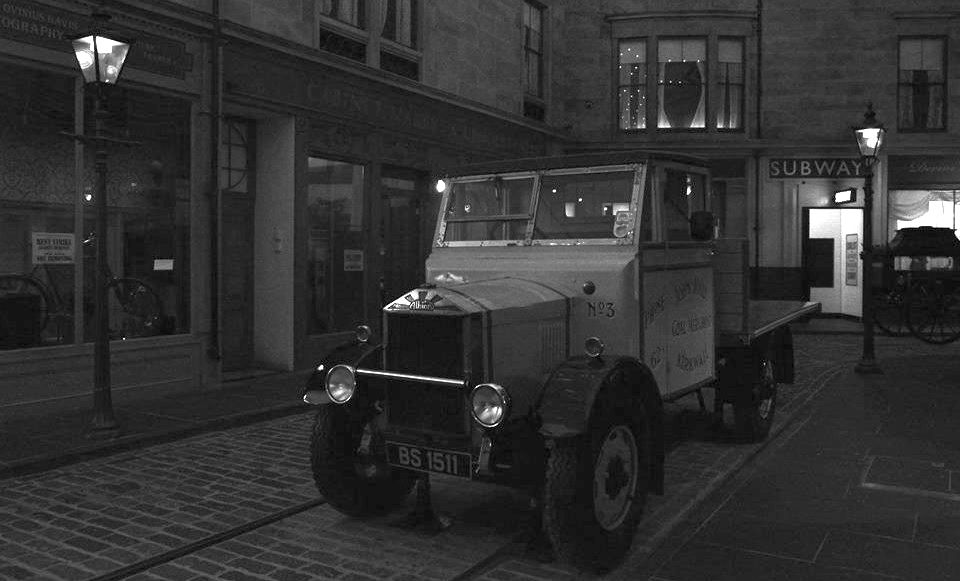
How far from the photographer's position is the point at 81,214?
30.4ft

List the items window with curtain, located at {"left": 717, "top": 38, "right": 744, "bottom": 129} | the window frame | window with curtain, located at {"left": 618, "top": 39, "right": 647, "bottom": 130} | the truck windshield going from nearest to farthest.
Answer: the truck windshield → the window frame → window with curtain, located at {"left": 717, "top": 38, "right": 744, "bottom": 129} → window with curtain, located at {"left": 618, "top": 39, "right": 647, "bottom": 130}

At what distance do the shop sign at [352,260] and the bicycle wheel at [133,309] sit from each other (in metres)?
3.42

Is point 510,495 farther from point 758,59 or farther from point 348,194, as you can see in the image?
point 758,59

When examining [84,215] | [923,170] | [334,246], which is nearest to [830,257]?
[923,170]

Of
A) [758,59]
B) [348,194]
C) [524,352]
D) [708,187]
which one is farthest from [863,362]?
[758,59]

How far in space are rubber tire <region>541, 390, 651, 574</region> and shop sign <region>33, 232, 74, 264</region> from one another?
22.1ft

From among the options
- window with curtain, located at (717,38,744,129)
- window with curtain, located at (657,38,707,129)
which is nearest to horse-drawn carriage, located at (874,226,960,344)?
window with curtain, located at (717,38,744,129)

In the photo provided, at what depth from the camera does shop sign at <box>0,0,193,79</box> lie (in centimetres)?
838

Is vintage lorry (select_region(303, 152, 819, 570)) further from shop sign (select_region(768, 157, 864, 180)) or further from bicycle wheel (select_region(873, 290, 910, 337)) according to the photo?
shop sign (select_region(768, 157, 864, 180))

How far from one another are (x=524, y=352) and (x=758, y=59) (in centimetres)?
1767

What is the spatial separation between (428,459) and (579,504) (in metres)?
0.90

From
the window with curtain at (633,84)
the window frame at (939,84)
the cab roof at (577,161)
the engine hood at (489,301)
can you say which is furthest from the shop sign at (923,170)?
the engine hood at (489,301)

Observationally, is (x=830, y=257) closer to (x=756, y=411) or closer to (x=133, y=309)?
(x=756, y=411)

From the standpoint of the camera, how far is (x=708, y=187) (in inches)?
266
